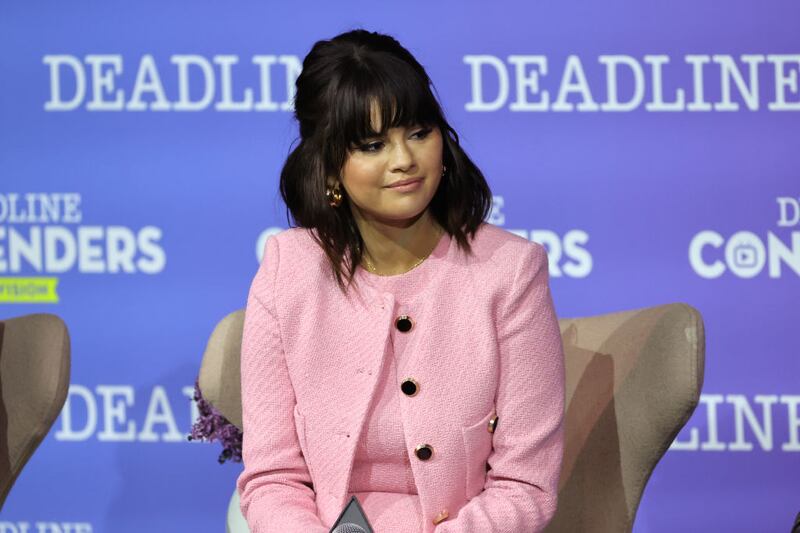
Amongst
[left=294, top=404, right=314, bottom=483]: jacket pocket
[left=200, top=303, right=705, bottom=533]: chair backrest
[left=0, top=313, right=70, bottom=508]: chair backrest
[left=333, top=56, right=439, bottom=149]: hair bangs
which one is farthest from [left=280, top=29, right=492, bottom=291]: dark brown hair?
[left=0, top=313, right=70, bottom=508]: chair backrest

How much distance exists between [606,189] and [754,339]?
0.59 metres

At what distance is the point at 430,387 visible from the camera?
2096 mm

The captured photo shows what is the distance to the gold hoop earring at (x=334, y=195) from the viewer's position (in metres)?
2.16

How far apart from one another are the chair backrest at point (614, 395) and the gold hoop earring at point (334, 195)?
0.50 metres

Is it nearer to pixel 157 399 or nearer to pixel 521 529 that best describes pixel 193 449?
pixel 157 399

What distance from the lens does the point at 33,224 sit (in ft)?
11.4

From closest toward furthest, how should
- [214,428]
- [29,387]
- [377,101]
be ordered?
[377,101], [29,387], [214,428]

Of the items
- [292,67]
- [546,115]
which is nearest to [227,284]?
[292,67]

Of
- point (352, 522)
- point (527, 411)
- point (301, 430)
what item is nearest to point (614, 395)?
point (527, 411)

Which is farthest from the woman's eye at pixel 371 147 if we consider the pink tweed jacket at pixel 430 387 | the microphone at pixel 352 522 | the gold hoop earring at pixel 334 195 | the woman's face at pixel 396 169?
the microphone at pixel 352 522

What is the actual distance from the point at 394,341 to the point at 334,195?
0.29 m

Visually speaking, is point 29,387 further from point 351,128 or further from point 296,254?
point 351,128

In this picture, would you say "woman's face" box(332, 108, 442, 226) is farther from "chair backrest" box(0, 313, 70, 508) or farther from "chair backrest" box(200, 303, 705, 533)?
"chair backrest" box(0, 313, 70, 508)

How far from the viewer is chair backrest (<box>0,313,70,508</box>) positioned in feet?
8.46
